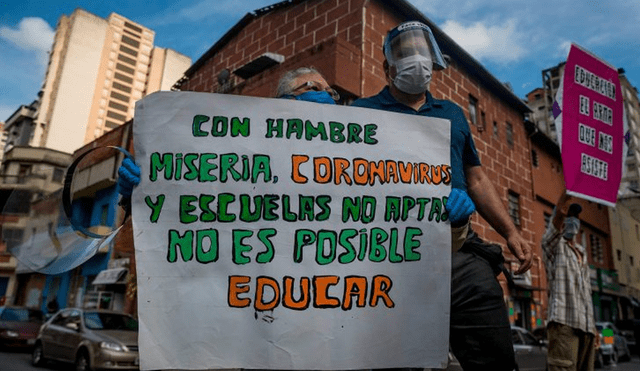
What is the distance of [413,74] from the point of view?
8.00 feet

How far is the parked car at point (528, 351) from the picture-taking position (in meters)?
9.77

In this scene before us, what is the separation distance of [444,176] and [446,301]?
52cm

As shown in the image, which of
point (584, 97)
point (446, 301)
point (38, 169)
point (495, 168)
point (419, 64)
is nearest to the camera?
point (446, 301)

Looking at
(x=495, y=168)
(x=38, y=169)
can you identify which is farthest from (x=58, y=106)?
(x=38, y=169)

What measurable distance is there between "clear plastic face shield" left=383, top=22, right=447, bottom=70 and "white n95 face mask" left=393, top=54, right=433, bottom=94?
0.03 metres

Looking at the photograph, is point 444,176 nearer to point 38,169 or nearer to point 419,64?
point 419,64

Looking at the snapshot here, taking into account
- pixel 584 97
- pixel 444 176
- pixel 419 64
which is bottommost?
pixel 444 176

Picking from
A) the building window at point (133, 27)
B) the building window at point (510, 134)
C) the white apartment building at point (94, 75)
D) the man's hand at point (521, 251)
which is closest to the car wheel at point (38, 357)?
the man's hand at point (521, 251)

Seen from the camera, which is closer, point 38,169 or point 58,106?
point 38,169

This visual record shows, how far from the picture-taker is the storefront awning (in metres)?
18.7

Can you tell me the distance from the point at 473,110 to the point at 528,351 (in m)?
8.31

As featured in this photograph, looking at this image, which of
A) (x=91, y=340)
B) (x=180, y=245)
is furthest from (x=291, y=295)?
(x=91, y=340)

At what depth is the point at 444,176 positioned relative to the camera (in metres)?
Answer: 2.15

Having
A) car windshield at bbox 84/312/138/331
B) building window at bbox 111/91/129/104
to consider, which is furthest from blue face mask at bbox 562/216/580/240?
building window at bbox 111/91/129/104
